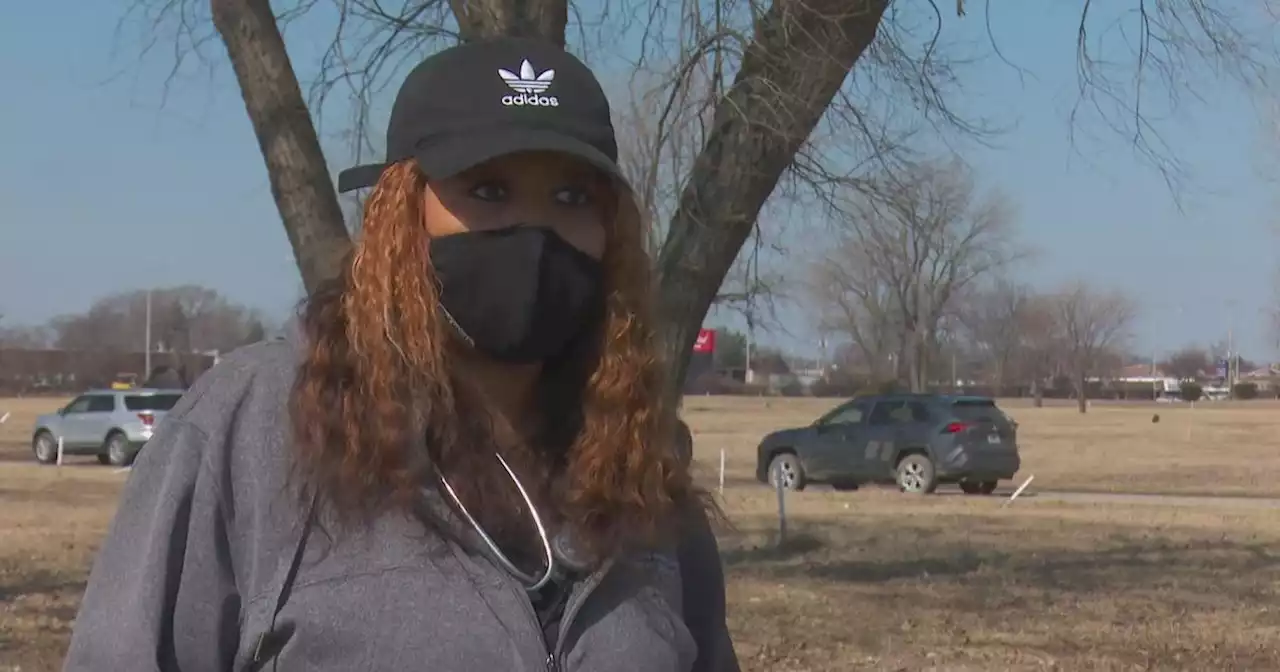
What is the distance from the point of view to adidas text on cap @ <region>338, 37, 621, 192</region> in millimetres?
1855

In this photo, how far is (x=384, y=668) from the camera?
1740 millimetres

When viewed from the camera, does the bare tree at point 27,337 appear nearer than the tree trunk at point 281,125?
No

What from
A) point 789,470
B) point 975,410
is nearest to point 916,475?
point 975,410

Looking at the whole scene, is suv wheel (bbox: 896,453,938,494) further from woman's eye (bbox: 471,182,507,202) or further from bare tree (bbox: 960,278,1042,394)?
bare tree (bbox: 960,278,1042,394)

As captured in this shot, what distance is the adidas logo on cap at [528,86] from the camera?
6.19 ft

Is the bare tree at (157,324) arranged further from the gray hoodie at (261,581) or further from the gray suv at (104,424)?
the gray hoodie at (261,581)

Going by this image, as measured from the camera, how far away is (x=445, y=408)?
1.88 meters

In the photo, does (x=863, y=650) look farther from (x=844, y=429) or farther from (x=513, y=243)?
(x=844, y=429)

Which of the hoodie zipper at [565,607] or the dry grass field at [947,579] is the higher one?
the hoodie zipper at [565,607]

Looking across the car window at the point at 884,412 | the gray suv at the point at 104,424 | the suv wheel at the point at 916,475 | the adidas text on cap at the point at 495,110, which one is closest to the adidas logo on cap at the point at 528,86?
the adidas text on cap at the point at 495,110

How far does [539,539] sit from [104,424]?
86.9ft

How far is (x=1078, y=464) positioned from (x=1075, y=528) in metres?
15.3

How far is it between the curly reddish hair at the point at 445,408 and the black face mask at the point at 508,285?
0.09 ft

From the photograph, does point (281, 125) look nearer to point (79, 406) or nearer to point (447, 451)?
point (447, 451)
